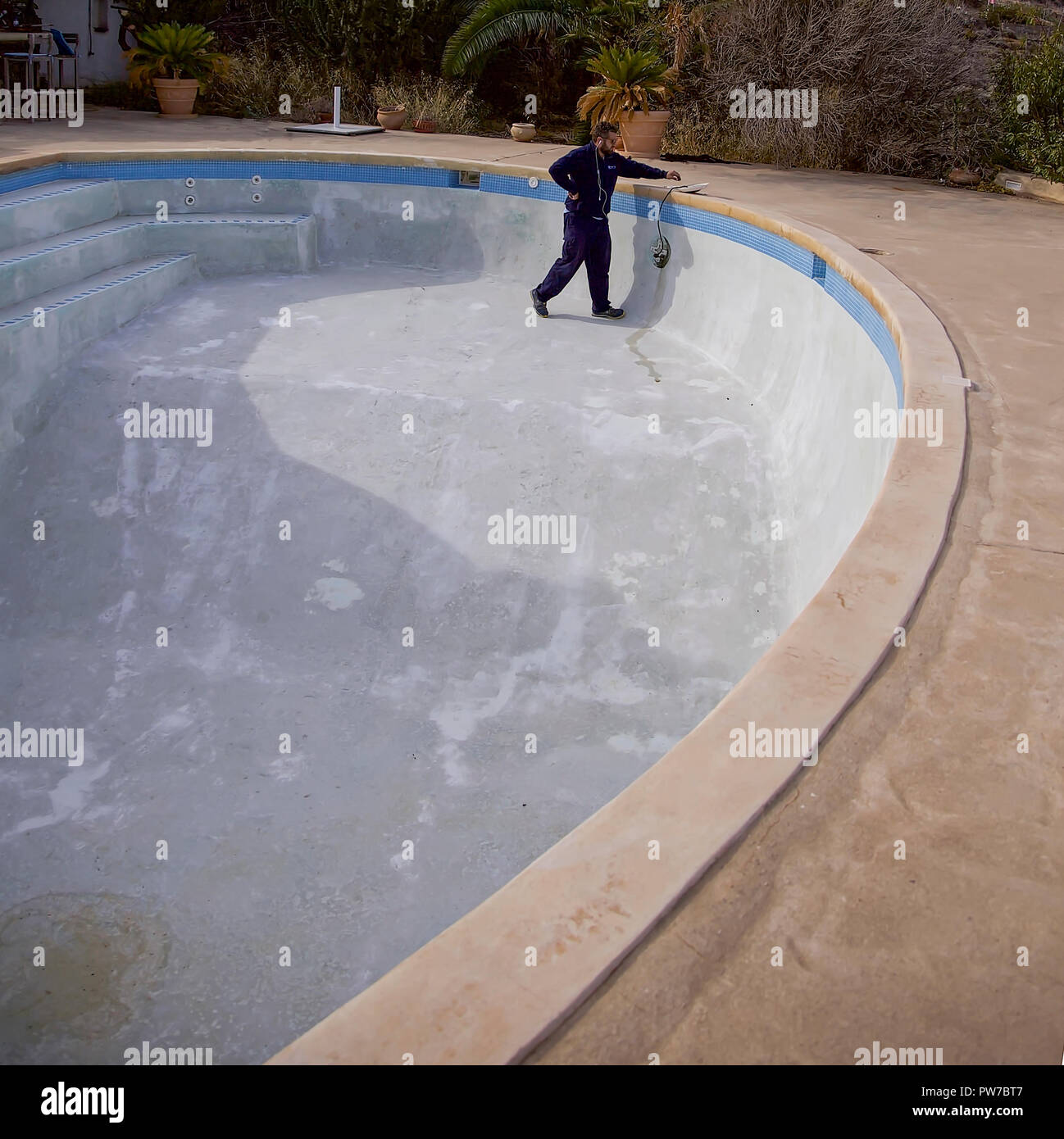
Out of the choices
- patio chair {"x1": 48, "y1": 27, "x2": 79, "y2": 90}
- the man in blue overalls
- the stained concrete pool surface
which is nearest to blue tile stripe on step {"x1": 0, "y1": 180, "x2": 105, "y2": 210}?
the stained concrete pool surface

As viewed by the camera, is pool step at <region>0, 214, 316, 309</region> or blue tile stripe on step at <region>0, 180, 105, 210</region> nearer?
blue tile stripe on step at <region>0, 180, 105, 210</region>

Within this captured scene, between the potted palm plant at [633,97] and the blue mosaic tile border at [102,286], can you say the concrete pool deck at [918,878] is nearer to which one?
the blue mosaic tile border at [102,286]

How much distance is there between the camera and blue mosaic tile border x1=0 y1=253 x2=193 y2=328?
7227 mm

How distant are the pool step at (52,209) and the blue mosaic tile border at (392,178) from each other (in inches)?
4.9

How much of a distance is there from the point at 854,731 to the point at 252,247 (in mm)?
8741

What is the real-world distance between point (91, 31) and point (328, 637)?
13.7 m

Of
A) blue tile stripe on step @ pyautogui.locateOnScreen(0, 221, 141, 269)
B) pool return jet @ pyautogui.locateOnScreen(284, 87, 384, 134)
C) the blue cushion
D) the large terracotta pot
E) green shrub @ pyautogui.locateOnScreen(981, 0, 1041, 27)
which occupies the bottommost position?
blue tile stripe on step @ pyautogui.locateOnScreen(0, 221, 141, 269)

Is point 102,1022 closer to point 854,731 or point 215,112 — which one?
point 854,731

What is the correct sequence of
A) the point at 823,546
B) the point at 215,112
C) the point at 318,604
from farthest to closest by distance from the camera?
the point at 215,112
the point at 318,604
the point at 823,546

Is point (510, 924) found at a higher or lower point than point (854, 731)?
lower

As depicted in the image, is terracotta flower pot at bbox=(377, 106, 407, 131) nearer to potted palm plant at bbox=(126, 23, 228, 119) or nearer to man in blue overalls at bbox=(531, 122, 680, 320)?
potted palm plant at bbox=(126, 23, 228, 119)

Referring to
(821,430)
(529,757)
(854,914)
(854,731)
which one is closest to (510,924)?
(854,914)

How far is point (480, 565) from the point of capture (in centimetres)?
613

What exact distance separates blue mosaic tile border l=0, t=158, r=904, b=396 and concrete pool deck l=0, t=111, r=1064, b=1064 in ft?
14.9
